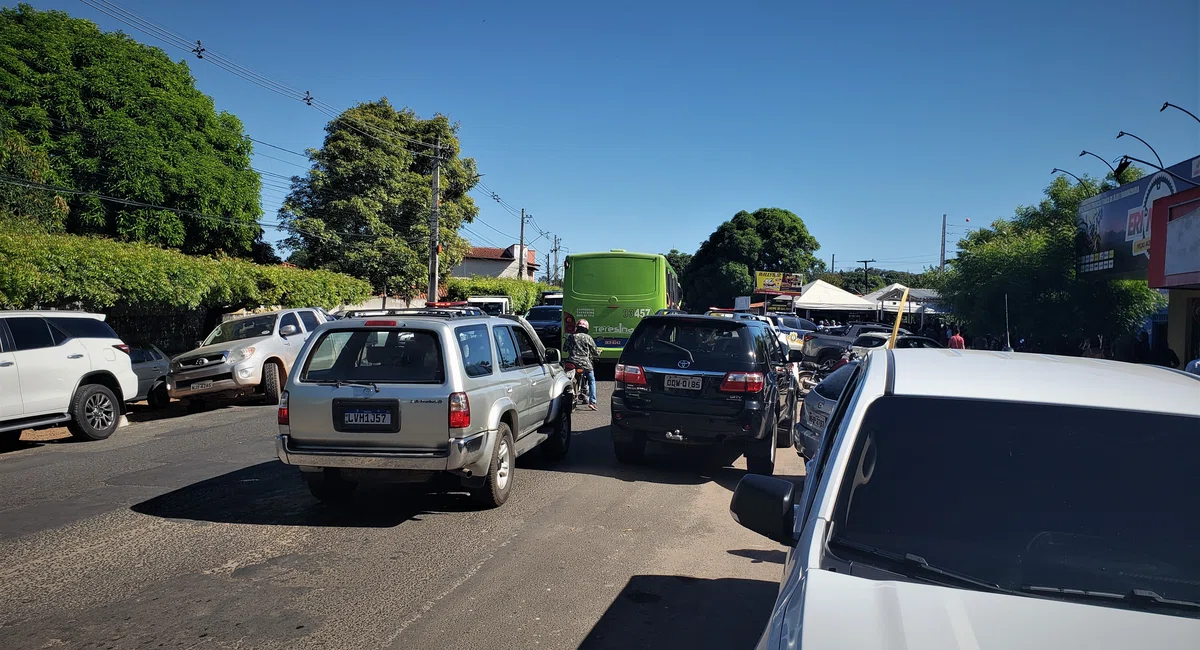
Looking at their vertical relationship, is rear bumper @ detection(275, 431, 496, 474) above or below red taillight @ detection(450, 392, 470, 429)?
below

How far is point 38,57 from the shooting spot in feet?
87.2

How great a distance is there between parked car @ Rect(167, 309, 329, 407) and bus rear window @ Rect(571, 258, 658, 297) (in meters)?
6.94

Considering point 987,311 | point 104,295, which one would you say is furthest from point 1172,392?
point 987,311

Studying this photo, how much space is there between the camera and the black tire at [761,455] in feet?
29.5

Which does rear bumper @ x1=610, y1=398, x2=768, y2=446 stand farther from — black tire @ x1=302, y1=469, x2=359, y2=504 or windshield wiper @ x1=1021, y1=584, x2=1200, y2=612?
windshield wiper @ x1=1021, y1=584, x2=1200, y2=612

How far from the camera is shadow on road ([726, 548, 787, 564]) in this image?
240 inches

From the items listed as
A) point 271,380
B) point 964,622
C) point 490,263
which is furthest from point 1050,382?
point 490,263

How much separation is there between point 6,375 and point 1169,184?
26315 mm

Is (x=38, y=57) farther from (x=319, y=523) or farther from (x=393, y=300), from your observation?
(x=319, y=523)

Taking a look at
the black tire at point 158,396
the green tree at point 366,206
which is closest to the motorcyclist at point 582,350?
the black tire at point 158,396

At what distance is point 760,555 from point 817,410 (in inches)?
106

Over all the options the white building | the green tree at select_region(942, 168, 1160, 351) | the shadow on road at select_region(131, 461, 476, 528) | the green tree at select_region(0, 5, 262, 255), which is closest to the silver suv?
the shadow on road at select_region(131, 461, 476, 528)

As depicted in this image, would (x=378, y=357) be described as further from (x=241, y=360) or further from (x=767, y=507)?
(x=241, y=360)

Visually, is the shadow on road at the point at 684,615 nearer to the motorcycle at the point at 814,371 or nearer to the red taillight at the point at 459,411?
the red taillight at the point at 459,411
